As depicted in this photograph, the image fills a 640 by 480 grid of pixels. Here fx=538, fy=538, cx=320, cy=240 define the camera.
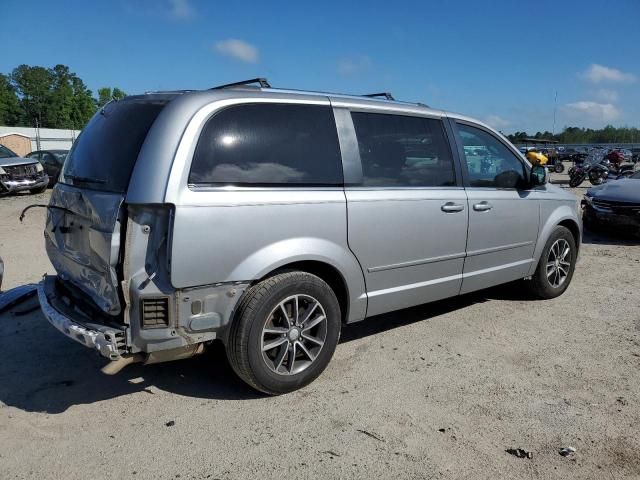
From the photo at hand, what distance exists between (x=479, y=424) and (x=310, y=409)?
3.36 ft

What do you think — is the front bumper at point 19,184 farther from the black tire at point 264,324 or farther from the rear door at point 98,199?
the black tire at point 264,324

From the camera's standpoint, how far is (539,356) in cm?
422

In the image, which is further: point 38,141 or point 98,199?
point 38,141

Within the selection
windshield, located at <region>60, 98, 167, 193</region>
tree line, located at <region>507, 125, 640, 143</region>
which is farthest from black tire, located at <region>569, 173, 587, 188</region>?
tree line, located at <region>507, 125, 640, 143</region>

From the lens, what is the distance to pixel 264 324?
3.31m

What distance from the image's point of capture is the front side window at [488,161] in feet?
15.3

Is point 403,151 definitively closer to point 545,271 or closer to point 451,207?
point 451,207

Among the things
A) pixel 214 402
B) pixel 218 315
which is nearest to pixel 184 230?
pixel 218 315

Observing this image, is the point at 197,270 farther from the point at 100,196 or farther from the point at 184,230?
the point at 100,196

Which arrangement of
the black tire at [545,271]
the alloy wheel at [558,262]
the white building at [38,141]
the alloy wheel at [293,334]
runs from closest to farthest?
the alloy wheel at [293,334], the black tire at [545,271], the alloy wheel at [558,262], the white building at [38,141]

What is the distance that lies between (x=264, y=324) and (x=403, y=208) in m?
1.39

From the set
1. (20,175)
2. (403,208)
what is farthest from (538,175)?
(20,175)

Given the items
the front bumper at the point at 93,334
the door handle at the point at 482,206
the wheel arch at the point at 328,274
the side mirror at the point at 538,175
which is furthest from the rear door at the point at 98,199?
the side mirror at the point at 538,175

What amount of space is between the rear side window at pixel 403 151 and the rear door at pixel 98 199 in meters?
1.45
